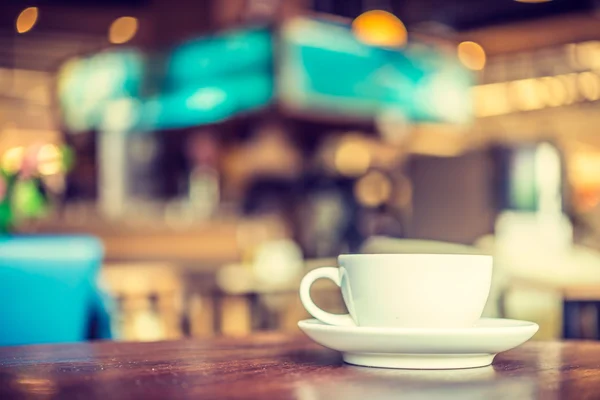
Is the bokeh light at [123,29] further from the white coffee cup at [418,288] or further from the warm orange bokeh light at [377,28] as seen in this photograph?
the white coffee cup at [418,288]

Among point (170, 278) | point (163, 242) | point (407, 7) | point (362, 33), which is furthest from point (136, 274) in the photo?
point (407, 7)

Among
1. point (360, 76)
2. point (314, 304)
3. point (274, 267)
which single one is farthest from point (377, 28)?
point (314, 304)

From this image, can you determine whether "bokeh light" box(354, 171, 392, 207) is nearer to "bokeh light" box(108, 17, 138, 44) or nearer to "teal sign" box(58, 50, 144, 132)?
"teal sign" box(58, 50, 144, 132)

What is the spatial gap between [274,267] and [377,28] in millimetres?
2403

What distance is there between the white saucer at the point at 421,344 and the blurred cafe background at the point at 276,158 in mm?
1009

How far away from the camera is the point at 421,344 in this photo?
0.71 m

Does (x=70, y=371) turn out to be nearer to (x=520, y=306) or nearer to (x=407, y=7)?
(x=520, y=306)

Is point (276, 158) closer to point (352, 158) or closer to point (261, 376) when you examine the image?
point (352, 158)

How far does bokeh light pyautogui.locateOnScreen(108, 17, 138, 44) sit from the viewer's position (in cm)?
765

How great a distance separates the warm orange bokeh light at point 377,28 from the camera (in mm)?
6262

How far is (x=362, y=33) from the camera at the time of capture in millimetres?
6305

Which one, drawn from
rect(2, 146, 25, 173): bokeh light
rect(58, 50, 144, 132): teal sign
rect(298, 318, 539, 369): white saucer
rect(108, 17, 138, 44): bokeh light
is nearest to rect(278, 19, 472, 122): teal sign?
rect(58, 50, 144, 132): teal sign

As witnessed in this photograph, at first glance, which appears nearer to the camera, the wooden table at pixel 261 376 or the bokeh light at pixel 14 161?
the wooden table at pixel 261 376

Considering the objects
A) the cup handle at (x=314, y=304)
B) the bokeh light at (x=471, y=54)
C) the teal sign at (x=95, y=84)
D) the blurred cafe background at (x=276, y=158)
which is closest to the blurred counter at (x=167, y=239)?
the blurred cafe background at (x=276, y=158)
